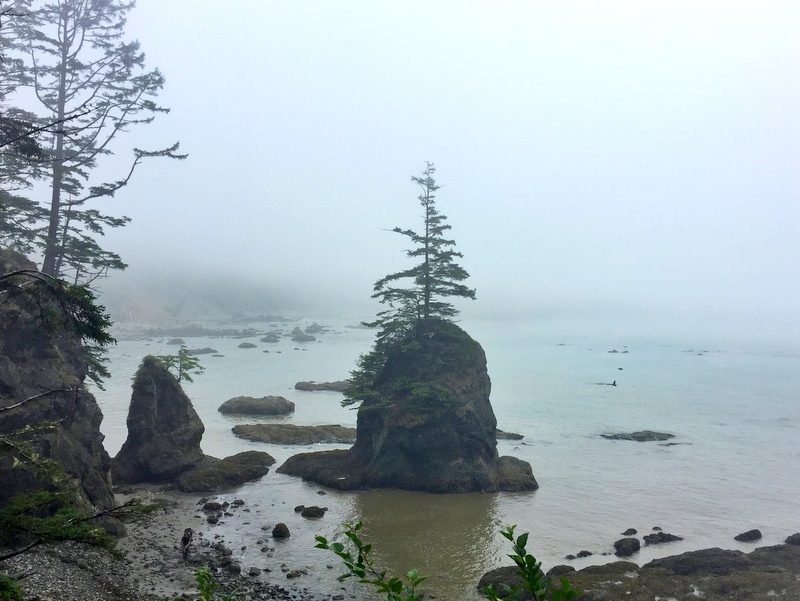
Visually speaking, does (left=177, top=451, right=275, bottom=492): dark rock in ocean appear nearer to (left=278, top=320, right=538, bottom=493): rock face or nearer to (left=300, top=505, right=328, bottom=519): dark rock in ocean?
(left=278, top=320, right=538, bottom=493): rock face

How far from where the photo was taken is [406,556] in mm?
23422

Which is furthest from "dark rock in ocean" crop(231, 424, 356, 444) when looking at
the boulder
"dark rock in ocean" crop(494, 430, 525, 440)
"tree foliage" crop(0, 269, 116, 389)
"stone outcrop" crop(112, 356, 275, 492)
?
"tree foliage" crop(0, 269, 116, 389)

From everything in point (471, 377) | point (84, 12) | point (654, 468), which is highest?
point (84, 12)

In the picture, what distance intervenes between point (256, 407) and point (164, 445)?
25.9 m

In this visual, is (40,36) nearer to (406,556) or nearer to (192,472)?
(192,472)

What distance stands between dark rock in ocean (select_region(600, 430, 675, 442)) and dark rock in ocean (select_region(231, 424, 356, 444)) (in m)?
24.0

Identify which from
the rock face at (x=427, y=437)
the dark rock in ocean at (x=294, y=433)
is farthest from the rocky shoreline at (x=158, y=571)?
the dark rock in ocean at (x=294, y=433)

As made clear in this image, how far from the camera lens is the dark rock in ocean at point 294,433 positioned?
151ft

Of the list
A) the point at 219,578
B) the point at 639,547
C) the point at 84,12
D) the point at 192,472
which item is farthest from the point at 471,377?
the point at 84,12

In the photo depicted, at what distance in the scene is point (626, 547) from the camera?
2416 centimetres

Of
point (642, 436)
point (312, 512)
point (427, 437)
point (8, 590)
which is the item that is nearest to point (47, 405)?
point (312, 512)

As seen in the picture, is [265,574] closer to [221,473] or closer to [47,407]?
[47,407]

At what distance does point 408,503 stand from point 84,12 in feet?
101

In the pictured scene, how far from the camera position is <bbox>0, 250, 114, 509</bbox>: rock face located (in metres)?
19.1
